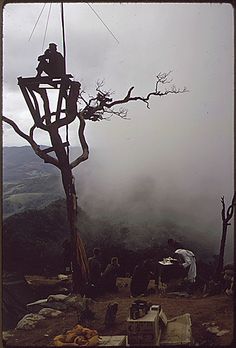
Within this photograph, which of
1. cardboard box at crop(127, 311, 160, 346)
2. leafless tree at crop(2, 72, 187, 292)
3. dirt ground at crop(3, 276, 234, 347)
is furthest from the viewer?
leafless tree at crop(2, 72, 187, 292)

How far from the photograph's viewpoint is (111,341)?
3.67 meters

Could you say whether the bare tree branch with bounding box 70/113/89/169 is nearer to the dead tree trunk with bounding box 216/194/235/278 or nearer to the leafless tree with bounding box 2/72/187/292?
the leafless tree with bounding box 2/72/187/292

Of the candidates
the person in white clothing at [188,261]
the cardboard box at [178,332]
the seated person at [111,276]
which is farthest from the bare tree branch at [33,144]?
the cardboard box at [178,332]

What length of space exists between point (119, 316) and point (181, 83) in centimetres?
154

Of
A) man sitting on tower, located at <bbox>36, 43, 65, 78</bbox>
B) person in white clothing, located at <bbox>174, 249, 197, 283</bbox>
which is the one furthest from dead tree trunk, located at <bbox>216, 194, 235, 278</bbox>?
man sitting on tower, located at <bbox>36, 43, 65, 78</bbox>

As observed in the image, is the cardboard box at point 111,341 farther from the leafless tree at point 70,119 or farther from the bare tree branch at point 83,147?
the bare tree branch at point 83,147

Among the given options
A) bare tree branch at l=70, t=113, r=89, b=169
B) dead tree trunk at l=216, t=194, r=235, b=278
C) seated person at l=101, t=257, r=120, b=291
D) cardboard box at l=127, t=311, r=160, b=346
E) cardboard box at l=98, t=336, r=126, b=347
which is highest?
bare tree branch at l=70, t=113, r=89, b=169

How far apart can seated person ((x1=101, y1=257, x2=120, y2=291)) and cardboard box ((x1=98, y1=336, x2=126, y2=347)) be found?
31 cm

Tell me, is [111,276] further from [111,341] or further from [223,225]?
[223,225]

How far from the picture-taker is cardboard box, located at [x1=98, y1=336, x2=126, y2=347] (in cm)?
365

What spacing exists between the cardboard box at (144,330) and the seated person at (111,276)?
0.27 metres

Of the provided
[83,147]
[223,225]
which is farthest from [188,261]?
[83,147]

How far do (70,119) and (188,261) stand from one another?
3.95 ft

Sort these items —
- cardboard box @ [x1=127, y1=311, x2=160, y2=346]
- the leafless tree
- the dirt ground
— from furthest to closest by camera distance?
Result: the leafless tree < the dirt ground < cardboard box @ [x1=127, y1=311, x2=160, y2=346]
